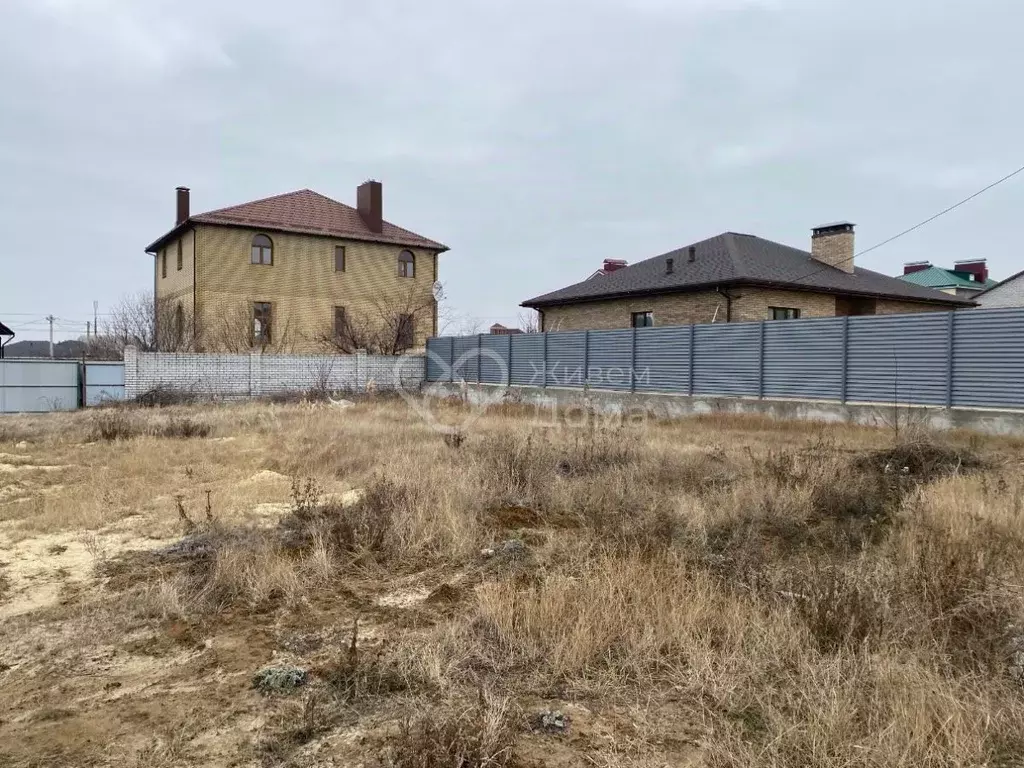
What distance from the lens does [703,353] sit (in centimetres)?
1684

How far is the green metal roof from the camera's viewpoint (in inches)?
1500

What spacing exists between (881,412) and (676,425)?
4.01 meters

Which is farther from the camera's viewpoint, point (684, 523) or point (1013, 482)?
point (1013, 482)

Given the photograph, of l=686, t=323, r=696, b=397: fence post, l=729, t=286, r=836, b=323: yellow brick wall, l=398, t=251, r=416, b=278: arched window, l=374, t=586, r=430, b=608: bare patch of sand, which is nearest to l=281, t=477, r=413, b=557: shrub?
l=374, t=586, r=430, b=608: bare patch of sand

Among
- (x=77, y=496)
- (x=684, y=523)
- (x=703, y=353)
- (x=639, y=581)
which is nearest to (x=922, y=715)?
(x=639, y=581)

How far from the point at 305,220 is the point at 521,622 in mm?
29133

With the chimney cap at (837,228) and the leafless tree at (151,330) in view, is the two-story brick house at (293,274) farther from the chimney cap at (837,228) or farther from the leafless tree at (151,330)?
the chimney cap at (837,228)

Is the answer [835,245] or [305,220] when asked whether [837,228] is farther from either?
[305,220]

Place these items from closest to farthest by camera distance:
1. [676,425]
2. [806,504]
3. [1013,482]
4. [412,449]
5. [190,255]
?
[806,504], [1013,482], [412,449], [676,425], [190,255]

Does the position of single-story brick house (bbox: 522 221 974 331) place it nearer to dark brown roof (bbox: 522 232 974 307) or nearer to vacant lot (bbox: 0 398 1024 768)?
dark brown roof (bbox: 522 232 974 307)

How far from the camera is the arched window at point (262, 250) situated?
28.5 m

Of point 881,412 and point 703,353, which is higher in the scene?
point 703,353

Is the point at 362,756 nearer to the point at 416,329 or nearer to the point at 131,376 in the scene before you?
the point at 131,376

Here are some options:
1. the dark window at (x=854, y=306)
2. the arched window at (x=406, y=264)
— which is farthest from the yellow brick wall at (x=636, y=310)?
the arched window at (x=406, y=264)
